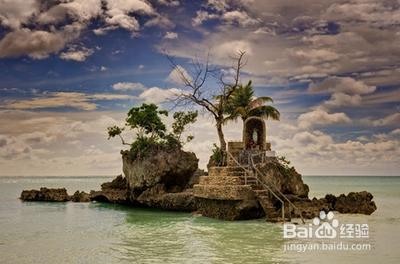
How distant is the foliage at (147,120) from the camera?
3849 cm

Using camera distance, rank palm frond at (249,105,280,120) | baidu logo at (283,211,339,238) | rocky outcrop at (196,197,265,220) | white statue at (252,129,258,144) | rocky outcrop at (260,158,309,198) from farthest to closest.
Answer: palm frond at (249,105,280,120) < white statue at (252,129,258,144) < rocky outcrop at (260,158,309,198) < rocky outcrop at (196,197,265,220) < baidu logo at (283,211,339,238)

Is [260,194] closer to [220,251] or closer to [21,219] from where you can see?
[220,251]

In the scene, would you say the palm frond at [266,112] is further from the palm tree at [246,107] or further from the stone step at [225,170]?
the stone step at [225,170]

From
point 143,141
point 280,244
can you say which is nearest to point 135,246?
point 280,244

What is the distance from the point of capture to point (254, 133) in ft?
99.8

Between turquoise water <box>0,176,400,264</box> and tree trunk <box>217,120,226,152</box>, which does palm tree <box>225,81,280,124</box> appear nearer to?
tree trunk <box>217,120,226,152</box>

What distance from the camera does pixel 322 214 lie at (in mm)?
26203

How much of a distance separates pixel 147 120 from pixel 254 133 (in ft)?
37.6

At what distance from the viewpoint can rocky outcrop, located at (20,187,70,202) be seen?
48.1 meters

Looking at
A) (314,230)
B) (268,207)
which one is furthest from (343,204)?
(314,230)

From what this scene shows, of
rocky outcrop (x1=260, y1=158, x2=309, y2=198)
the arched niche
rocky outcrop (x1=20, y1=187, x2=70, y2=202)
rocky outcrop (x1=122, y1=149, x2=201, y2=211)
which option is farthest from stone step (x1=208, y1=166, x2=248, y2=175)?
rocky outcrop (x1=20, y1=187, x2=70, y2=202)

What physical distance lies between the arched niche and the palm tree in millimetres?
2859

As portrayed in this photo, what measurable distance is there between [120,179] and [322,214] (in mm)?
23365

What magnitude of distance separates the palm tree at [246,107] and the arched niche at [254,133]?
2859mm
